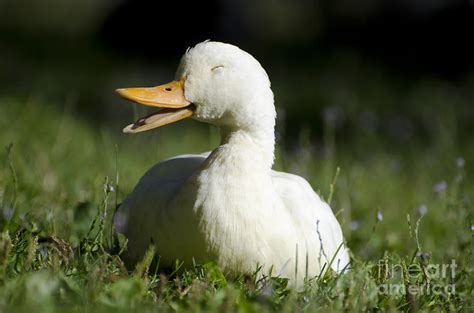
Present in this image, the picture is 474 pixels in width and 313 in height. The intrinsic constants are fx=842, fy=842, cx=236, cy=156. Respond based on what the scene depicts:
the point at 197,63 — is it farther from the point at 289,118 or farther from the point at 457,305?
the point at 289,118

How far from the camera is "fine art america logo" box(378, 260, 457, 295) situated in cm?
296

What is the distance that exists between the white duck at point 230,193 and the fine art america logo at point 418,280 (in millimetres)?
229

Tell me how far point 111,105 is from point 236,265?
18.1 ft

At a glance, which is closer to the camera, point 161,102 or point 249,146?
point 161,102

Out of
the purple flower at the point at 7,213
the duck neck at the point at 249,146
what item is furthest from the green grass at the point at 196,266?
the duck neck at the point at 249,146

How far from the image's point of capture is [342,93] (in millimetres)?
8164

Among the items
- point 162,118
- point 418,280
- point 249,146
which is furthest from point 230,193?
point 418,280

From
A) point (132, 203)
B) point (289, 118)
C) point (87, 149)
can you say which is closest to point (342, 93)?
point (289, 118)

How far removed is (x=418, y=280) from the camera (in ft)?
10.5

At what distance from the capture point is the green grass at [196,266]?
8.52ft

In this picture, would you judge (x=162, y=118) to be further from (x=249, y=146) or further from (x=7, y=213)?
(x=7, y=213)

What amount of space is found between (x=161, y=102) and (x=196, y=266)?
609 millimetres

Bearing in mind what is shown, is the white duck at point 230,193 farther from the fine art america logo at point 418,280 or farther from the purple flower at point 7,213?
the purple flower at point 7,213

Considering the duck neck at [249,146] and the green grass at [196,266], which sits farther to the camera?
the duck neck at [249,146]
